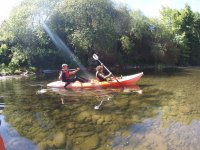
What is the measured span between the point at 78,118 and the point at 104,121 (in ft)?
2.94

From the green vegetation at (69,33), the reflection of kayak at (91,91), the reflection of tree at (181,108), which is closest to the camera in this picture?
the reflection of tree at (181,108)

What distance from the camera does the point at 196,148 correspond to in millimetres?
6031

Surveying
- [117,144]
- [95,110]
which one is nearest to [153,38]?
[95,110]

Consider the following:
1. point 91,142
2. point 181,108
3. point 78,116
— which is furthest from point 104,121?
point 181,108

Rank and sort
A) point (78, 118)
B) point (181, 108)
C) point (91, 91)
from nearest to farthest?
point (78, 118) < point (181, 108) < point (91, 91)

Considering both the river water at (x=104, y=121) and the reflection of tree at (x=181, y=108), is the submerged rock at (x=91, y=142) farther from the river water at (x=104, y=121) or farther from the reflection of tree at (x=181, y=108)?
the reflection of tree at (x=181, y=108)

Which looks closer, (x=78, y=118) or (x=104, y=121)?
(x=104, y=121)

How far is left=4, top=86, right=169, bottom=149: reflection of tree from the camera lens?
6930 mm

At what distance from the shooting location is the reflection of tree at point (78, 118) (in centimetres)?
693

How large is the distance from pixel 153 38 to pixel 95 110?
26819 millimetres

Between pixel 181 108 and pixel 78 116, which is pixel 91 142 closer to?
pixel 78 116

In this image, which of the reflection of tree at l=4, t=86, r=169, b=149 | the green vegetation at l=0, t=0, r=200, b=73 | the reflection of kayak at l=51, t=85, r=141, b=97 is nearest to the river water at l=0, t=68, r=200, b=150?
the reflection of tree at l=4, t=86, r=169, b=149

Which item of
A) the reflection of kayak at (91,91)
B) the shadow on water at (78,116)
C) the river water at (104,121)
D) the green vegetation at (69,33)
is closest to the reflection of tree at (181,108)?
the river water at (104,121)

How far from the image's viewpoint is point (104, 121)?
27.6ft
